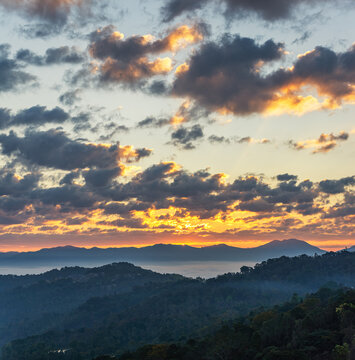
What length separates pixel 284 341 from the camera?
8888cm

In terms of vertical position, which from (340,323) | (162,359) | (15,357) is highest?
(340,323)

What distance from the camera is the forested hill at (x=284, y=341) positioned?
71.9m

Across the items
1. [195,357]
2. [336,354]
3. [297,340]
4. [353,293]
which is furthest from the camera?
[353,293]

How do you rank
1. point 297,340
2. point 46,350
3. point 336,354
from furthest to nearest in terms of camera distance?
1. point 46,350
2. point 297,340
3. point 336,354

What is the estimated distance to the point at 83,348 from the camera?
19225 cm

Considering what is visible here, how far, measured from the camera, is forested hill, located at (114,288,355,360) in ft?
236

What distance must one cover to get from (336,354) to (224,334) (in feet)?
110

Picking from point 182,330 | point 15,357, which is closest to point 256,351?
point 182,330

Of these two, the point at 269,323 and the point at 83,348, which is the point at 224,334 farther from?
the point at 83,348

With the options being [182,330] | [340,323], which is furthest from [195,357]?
[182,330]

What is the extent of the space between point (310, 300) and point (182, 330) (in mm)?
86606

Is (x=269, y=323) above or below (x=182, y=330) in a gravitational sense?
above

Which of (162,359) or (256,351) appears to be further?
(162,359)

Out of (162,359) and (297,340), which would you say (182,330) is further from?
(297,340)
